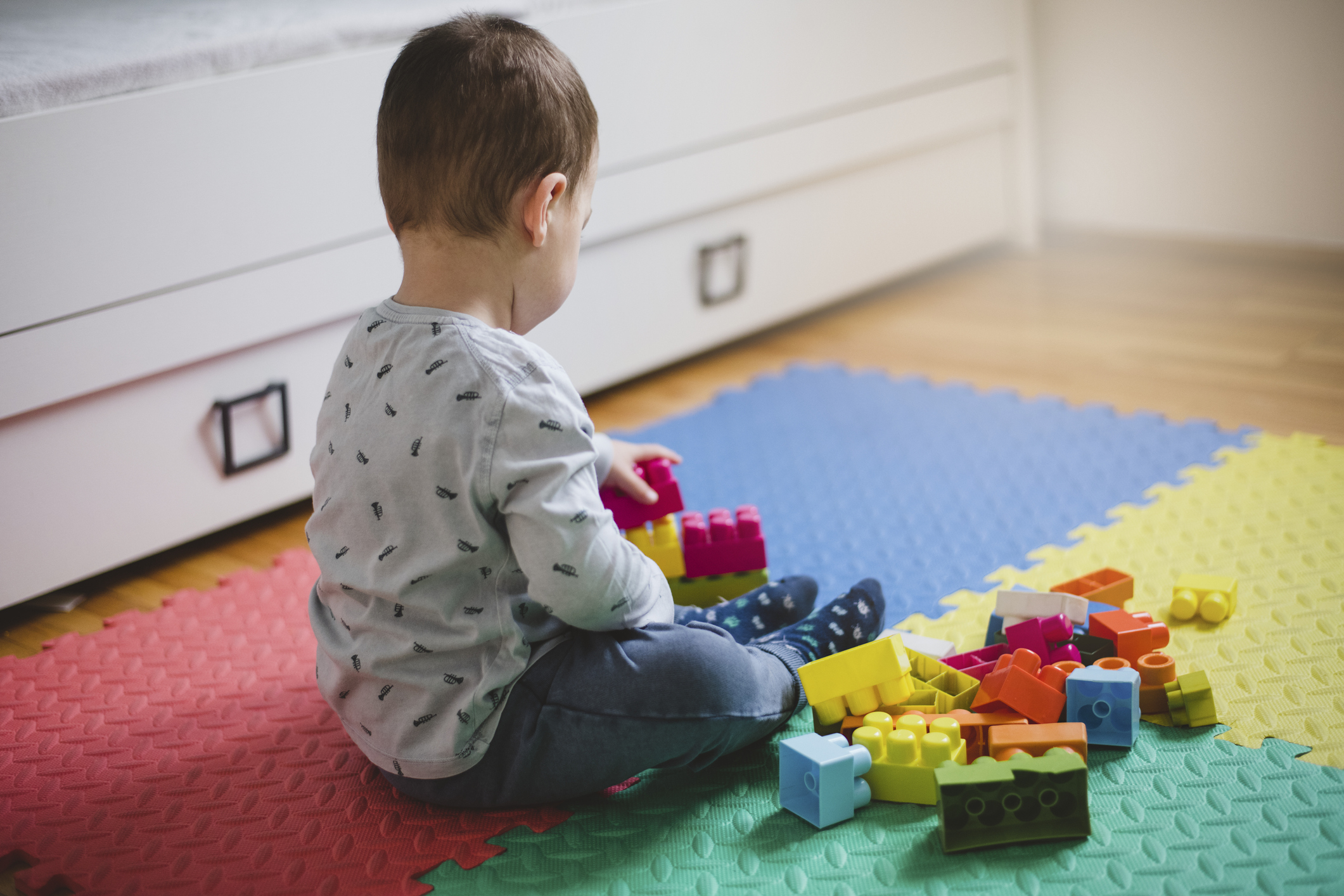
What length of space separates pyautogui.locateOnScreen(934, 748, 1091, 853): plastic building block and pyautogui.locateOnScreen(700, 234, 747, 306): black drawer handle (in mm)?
1128

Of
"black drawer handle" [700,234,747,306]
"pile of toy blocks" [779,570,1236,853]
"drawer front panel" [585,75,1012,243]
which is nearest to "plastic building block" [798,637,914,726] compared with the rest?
"pile of toy blocks" [779,570,1236,853]

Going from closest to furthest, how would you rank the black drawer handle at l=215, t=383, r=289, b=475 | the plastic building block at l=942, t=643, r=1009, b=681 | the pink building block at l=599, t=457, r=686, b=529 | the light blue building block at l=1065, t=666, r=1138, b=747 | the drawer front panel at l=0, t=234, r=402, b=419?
1. the light blue building block at l=1065, t=666, r=1138, b=747
2. the plastic building block at l=942, t=643, r=1009, b=681
3. the pink building block at l=599, t=457, r=686, b=529
4. the drawer front panel at l=0, t=234, r=402, b=419
5. the black drawer handle at l=215, t=383, r=289, b=475

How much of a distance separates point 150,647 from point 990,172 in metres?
1.70

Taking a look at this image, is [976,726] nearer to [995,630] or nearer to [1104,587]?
[995,630]

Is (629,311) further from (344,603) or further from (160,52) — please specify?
(344,603)

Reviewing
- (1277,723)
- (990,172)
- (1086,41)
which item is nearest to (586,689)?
(1277,723)

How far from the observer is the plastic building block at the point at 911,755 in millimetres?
804

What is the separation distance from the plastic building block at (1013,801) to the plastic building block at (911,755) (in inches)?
1.6

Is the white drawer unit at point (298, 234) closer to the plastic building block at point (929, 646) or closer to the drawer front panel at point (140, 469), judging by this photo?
the drawer front panel at point (140, 469)

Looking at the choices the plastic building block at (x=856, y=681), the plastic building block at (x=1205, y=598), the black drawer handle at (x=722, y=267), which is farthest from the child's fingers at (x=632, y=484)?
the black drawer handle at (x=722, y=267)

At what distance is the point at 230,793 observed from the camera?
90 cm

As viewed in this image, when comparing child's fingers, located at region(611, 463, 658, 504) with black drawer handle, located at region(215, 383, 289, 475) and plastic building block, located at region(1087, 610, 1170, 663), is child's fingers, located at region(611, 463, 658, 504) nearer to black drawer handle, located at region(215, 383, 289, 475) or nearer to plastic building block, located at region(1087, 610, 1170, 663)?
plastic building block, located at region(1087, 610, 1170, 663)

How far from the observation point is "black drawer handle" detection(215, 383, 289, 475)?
130 cm

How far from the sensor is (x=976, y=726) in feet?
2.75
